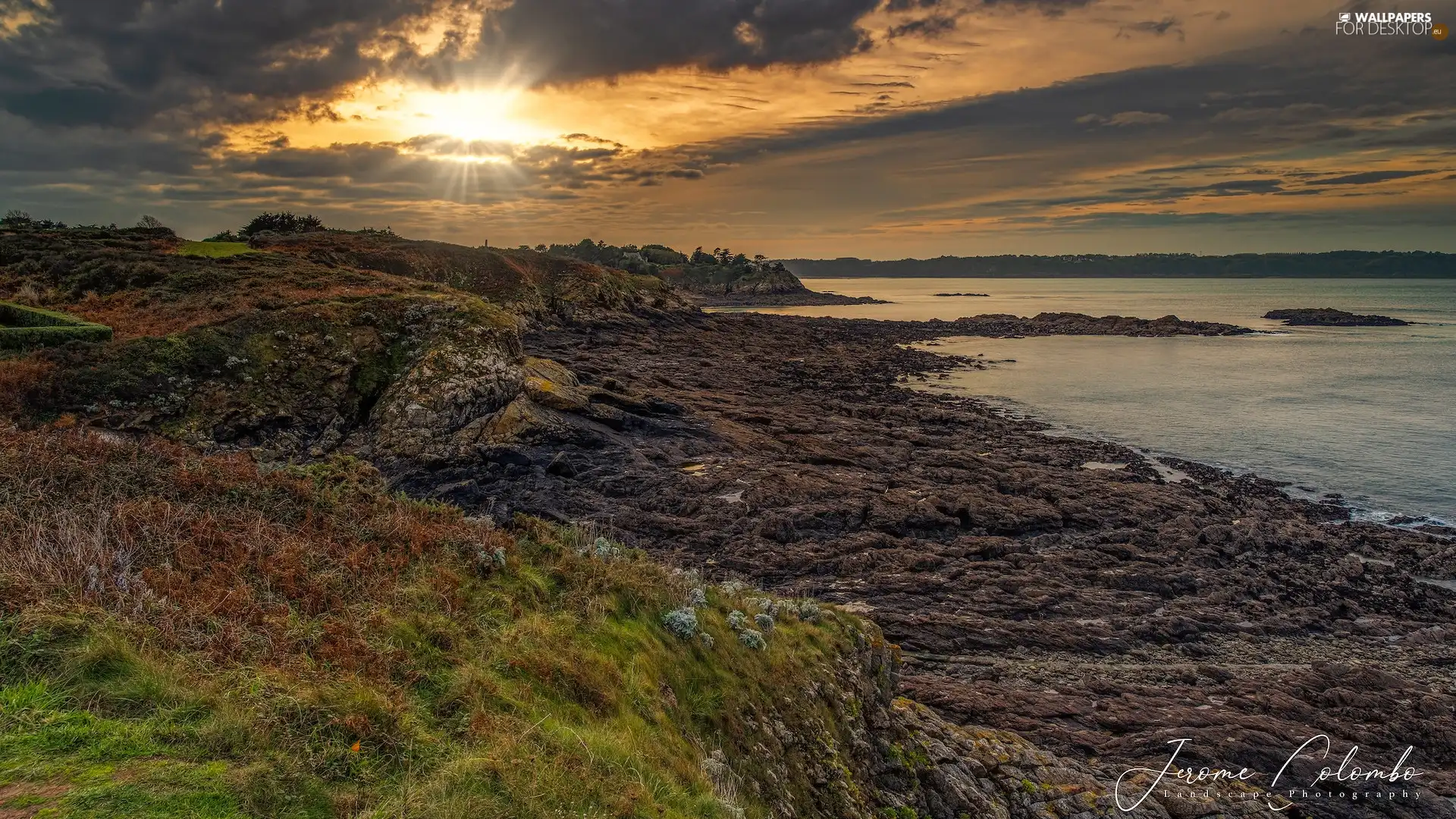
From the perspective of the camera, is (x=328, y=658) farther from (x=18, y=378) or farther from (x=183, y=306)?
(x=183, y=306)

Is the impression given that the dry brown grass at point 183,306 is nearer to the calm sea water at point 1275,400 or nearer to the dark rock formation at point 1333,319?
the calm sea water at point 1275,400

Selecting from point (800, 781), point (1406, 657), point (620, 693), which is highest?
point (620, 693)

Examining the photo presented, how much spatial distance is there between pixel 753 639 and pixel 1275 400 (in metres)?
55.0

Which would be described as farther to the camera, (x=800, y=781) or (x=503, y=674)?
(x=800, y=781)

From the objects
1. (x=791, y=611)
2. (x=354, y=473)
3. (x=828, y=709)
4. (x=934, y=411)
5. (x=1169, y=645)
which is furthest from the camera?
(x=934, y=411)

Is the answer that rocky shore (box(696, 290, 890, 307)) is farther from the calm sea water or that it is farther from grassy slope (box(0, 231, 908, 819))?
grassy slope (box(0, 231, 908, 819))

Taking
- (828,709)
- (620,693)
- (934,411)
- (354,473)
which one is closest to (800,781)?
(828,709)

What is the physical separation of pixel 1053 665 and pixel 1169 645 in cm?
349

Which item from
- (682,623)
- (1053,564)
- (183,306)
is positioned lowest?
(1053,564)

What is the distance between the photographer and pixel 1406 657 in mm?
16312

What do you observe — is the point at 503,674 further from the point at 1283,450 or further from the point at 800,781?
the point at 1283,450
